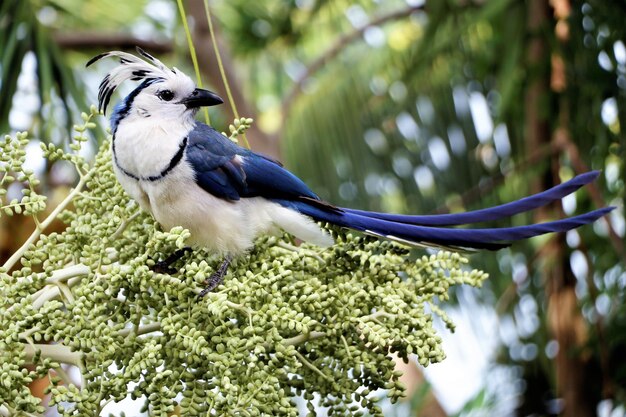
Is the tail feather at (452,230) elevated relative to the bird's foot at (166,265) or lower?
elevated

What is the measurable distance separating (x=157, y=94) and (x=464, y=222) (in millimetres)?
449

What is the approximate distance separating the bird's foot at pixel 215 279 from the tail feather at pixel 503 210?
177mm

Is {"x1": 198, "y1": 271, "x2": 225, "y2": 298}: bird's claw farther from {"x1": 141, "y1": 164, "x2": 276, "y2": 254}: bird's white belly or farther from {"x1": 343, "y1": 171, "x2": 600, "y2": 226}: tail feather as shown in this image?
{"x1": 343, "y1": 171, "x2": 600, "y2": 226}: tail feather

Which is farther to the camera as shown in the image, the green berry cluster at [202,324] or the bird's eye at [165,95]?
the bird's eye at [165,95]

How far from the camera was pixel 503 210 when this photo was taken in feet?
4.04

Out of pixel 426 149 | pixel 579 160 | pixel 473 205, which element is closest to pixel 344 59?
pixel 426 149

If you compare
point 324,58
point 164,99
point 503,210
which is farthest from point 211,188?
point 324,58

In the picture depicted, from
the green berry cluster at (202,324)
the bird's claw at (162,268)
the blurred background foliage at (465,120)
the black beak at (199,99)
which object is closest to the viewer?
the green berry cluster at (202,324)

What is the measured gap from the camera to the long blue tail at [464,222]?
1.17 m

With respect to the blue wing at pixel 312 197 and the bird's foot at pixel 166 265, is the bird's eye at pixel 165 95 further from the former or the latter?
the bird's foot at pixel 166 265

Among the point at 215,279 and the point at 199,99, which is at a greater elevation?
the point at 199,99

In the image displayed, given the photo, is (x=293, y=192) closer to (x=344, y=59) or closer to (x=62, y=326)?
(x=62, y=326)

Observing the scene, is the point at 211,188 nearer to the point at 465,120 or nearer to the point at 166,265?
the point at 166,265

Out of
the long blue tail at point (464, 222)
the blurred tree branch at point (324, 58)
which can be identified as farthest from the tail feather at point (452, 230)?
the blurred tree branch at point (324, 58)
